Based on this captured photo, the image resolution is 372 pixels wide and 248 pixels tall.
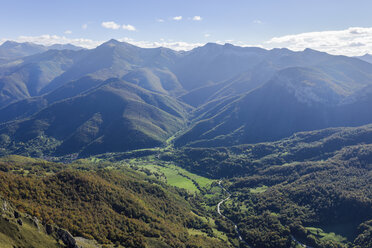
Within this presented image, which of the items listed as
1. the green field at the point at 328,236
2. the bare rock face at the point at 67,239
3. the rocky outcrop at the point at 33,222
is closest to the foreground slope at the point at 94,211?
the rocky outcrop at the point at 33,222

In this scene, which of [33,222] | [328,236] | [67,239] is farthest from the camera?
[328,236]

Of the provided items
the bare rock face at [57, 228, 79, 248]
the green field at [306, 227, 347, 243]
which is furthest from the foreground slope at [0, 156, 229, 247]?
the green field at [306, 227, 347, 243]

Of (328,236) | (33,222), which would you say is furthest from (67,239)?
(328,236)

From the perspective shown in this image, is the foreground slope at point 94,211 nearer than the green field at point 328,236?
Yes

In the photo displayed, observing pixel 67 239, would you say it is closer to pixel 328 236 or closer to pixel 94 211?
pixel 94 211

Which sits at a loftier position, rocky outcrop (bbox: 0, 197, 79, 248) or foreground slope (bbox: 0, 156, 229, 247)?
rocky outcrop (bbox: 0, 197, 79, 248)

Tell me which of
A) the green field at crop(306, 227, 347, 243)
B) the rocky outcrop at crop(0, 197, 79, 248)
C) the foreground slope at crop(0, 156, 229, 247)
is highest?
the rocky outcrop at crop(0, 197, 79, 248)

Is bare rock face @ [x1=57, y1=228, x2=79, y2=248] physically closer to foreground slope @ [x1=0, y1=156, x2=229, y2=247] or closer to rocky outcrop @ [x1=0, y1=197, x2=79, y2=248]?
rocky outcrop @ [x1=0, y1=197, x2=79, y2=248]

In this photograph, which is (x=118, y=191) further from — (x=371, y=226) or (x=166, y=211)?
(x=371, y=226)

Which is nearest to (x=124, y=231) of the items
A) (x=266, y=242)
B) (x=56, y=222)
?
(x=56, y=222)

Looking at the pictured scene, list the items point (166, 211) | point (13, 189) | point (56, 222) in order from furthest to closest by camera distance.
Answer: point (166, 211)
point (13, 189)
point (56, 222)

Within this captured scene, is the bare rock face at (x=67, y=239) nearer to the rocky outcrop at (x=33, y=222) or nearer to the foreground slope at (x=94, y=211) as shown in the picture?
the rocky outcrop at (x=33, y=222)
